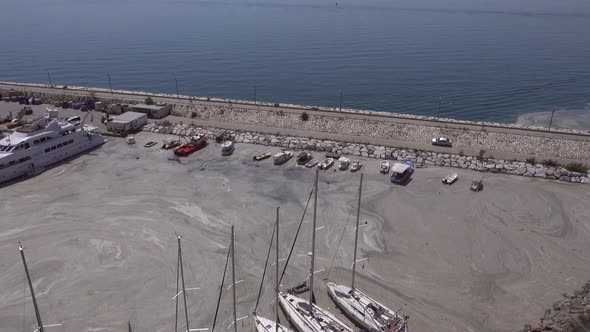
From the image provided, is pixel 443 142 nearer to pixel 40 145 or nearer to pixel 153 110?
pixel 153 110

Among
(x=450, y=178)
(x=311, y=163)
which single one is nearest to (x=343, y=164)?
(x=311, y=163)

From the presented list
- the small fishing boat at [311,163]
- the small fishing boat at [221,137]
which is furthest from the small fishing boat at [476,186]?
the small fishing boat at [221,137]

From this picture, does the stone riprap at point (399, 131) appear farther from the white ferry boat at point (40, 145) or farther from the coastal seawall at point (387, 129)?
the white ferry boat at point (40, 145)

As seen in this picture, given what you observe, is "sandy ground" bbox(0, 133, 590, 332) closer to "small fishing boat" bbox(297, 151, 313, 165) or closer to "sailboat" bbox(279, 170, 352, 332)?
"sailboat" bbox(279, 170, 352, 332)

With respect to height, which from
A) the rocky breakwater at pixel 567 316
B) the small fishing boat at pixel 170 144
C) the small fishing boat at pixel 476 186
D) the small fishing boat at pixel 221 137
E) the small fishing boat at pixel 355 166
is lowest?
the rocky breakwater at pixel 567 316

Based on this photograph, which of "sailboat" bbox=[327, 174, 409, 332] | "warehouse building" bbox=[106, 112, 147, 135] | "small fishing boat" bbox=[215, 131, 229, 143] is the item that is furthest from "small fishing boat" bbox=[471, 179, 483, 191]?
"warehouse building" bbox=[106, 112, 147, 135]

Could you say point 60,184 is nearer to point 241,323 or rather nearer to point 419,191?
point 241,323

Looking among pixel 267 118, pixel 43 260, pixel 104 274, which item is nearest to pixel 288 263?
pixel 104 274
